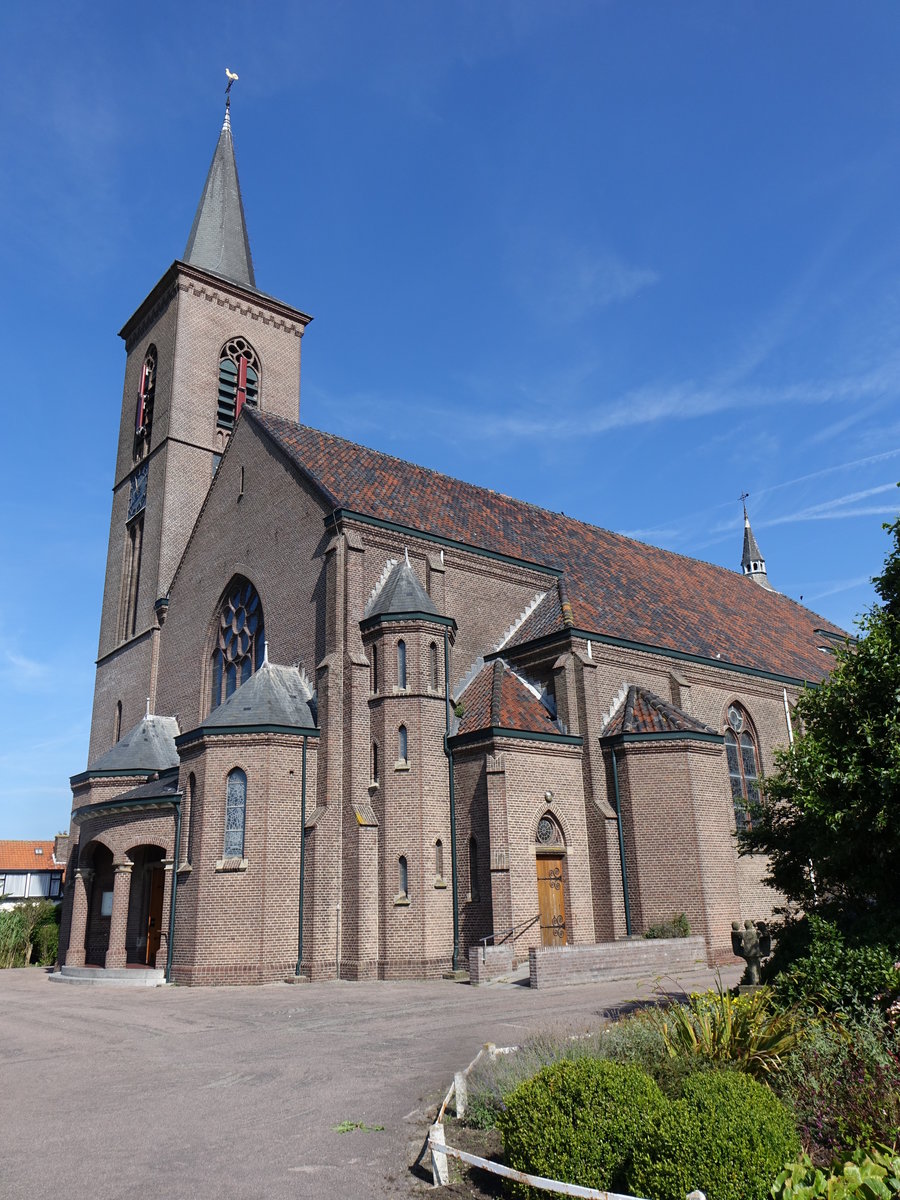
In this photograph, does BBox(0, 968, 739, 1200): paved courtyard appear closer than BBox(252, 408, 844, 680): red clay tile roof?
Yes

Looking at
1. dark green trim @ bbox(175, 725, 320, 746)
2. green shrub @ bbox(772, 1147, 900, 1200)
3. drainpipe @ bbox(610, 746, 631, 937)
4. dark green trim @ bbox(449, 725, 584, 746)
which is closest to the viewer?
green shrub @ bbox(772, 1147, 900, 1200)

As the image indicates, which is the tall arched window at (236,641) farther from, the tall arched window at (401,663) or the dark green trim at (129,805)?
the tall arched window at (401,663)

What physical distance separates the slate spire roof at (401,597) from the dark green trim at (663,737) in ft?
19.6

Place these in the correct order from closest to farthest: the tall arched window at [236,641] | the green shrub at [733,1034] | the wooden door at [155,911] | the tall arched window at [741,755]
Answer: the green shrub at [733,1034]
the wooden door at [155,911]
the tall arched window at [236,641]
the tall arched window at [741,755]

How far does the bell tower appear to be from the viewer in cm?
3425

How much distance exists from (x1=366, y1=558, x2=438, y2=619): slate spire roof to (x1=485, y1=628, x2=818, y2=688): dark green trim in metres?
3.33

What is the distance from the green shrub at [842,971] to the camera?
9914mm

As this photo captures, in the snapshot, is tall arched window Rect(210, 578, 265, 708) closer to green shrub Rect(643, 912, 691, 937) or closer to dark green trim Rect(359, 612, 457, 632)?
dark green trim Rect(359, 612, 457, 632)

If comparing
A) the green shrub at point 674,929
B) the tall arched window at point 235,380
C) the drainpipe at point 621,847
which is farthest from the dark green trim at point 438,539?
the tall arched window at point 235,380

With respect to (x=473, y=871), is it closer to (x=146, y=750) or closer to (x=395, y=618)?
(x=395, y=618)

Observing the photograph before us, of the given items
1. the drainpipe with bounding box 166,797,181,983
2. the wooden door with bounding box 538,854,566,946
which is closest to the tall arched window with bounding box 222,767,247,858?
the drainpipe with bounding box 166,797,181,983

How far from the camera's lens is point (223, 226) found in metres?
41.2

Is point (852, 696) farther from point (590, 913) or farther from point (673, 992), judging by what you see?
point (590, 913)

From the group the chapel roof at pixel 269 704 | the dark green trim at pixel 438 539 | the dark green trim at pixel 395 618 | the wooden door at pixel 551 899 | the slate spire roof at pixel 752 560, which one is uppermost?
the slate spire roof at pixel 752 560
